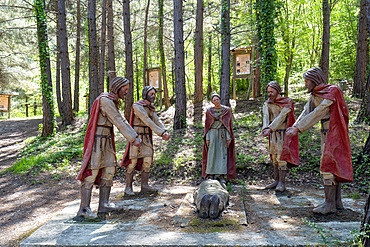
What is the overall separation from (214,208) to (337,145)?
204 centimetres

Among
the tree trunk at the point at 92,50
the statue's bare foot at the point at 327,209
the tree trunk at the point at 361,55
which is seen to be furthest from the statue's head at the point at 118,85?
the tree trunk at the point at 361,55

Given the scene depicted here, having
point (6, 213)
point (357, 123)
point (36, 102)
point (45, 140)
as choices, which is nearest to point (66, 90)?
point (45, 140)

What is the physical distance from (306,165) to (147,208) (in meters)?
4.67

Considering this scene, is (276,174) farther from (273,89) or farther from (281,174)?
(273,89)

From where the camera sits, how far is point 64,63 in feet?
47.5

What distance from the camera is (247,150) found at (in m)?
8.73

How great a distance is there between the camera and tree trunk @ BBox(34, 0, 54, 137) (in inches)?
469

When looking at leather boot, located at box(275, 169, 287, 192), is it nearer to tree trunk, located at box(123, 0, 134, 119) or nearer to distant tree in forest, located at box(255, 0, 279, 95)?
distant tree in forest, located at box(255, 0, 279, 95)

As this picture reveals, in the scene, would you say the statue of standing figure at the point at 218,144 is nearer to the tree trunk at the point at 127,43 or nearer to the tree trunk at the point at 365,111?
the tree trunk at the point at 365,111

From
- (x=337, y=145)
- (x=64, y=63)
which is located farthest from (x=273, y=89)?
A: (x=64, y=63)

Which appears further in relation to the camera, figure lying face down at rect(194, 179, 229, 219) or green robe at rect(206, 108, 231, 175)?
green robe at rect(206, 108, 231, 175)

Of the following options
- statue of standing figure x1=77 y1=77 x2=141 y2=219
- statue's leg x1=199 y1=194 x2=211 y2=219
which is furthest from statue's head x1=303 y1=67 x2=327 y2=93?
statue of standing figure x1=77 y1=77 x2=141 y2=219

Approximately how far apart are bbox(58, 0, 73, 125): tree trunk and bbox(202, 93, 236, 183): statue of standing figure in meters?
10.4

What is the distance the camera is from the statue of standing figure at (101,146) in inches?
175
